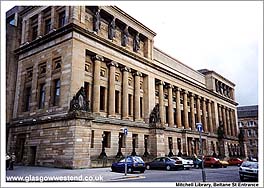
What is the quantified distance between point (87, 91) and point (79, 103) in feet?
11.0

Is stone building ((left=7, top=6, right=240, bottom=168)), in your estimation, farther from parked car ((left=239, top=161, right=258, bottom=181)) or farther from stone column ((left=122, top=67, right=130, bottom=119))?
parked car ((left=239, top=161, right=258, bottom=181))

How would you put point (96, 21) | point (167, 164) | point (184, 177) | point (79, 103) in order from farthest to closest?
point (96, 21) → point (167, 164) → point (79, 103) → point (184, 177)

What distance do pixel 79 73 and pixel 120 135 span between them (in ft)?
22.7

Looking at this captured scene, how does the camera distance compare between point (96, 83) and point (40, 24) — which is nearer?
point (96, 83)

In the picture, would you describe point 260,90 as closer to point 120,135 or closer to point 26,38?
point 120,135

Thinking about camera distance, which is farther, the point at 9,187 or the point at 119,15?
the point at 119,15

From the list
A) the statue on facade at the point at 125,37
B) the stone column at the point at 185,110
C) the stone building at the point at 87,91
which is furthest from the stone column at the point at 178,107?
the statue on facade at the point at 125,37

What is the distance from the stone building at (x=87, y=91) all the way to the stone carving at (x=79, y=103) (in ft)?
0.24

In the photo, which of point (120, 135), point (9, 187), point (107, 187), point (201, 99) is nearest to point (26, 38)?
point (120, 135)

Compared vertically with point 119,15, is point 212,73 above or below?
below

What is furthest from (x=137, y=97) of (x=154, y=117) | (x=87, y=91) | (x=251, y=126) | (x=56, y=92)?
(x=251, y=126)

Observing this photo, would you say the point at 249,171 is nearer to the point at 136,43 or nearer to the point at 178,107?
the point at 136,43

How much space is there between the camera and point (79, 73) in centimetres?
2036

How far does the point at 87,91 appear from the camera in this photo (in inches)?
874
